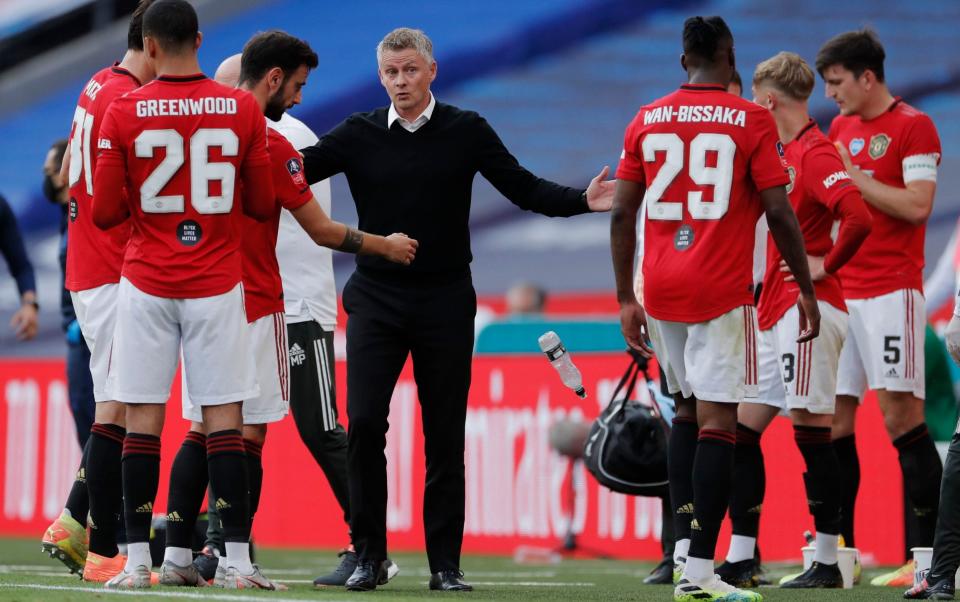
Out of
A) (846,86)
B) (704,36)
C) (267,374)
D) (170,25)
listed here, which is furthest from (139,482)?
(846,86)

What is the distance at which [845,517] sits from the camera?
720 cm

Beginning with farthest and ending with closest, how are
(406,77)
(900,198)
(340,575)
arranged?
(900,198) < (340,575) < (406,77)

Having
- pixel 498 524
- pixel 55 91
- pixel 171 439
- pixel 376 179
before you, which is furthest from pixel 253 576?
pixel 55 91

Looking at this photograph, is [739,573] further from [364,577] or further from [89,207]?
[89,207]

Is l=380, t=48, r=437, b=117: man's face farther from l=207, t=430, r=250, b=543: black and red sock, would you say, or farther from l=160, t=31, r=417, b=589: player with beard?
l=207, t=430, r=250, b=543: black and red sock

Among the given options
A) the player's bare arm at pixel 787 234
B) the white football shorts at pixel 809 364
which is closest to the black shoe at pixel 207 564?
the white football shorts at pixel 809 364

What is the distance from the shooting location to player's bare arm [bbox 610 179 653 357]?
5.45 metres

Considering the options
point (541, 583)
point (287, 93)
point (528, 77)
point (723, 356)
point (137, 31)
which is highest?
point (528, 77)

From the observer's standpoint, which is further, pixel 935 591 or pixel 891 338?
pixel 891 338

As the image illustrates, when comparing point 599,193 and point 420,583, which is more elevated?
point 599,193

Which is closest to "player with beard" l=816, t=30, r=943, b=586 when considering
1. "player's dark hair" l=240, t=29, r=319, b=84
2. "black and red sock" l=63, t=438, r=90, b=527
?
"player's dark hair" l=240, t=29, r=319, b=84

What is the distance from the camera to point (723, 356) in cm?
523

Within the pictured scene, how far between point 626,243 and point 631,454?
70.5 inches

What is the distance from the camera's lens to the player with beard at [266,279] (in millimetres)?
5562
